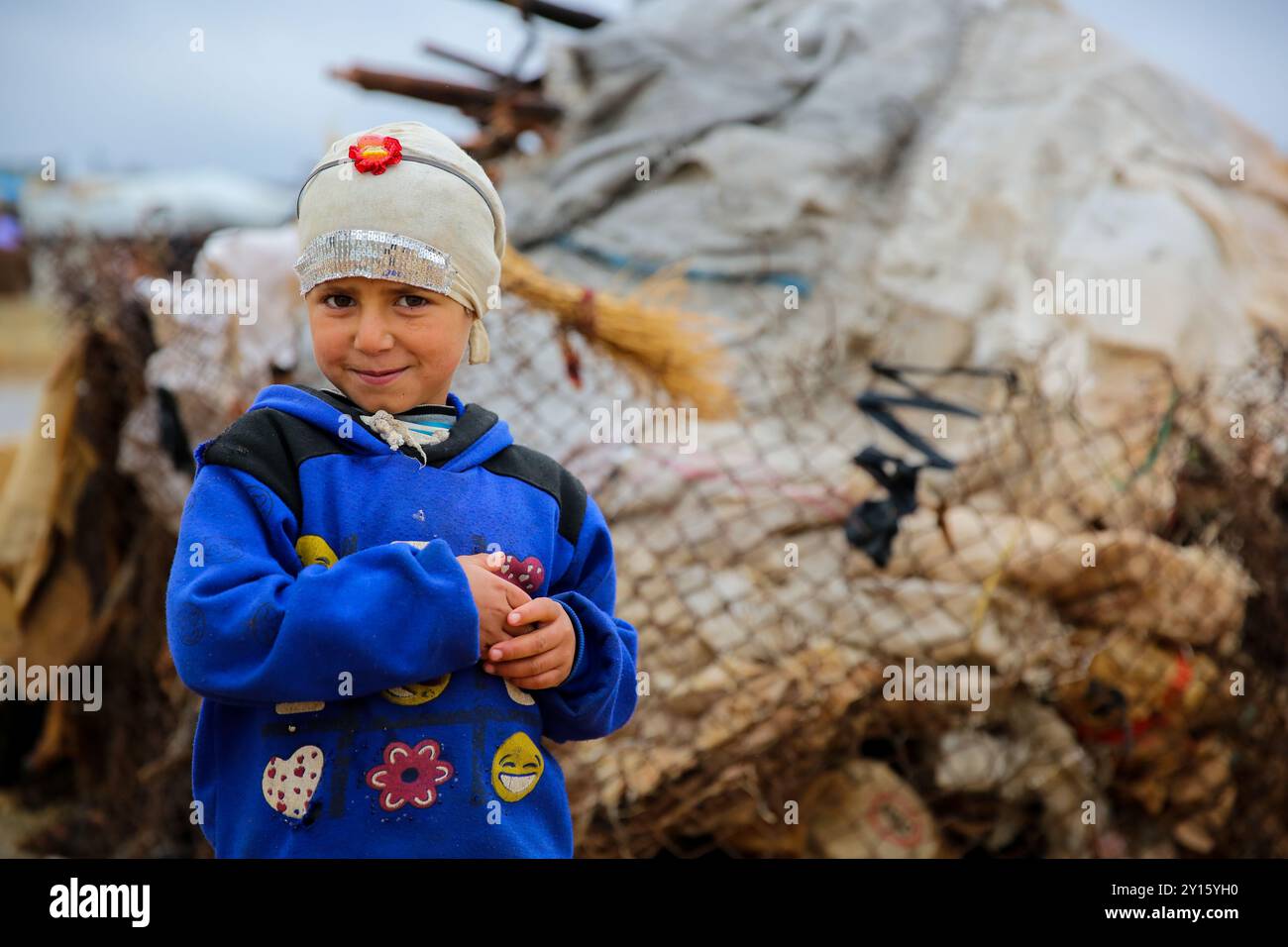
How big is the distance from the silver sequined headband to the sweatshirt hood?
0.14 metres

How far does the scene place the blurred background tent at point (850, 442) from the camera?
3131 millimetres

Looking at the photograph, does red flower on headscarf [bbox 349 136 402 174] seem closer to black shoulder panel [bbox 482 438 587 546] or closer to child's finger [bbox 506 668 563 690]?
black shoulder panel [bbox 482 438 587 546]

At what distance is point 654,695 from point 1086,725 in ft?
3.99

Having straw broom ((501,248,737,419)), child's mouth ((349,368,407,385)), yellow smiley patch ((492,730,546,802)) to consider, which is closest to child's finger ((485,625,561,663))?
yellow smiley patch ((492,730,546,802))

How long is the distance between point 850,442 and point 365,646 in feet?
9.72

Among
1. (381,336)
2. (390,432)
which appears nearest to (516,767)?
(390,432)

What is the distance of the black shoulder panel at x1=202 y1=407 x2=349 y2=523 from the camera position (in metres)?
1.37

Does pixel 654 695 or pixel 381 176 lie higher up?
pixel 381 176

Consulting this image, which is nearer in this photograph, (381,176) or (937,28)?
(381,176)

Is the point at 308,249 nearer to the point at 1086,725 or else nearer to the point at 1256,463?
the point at 1086,725

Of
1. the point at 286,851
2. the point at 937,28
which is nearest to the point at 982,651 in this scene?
the point at 286,851

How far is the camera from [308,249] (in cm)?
142

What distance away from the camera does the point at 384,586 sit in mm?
1290

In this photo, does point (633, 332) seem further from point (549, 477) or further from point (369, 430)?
point (369, 430)
